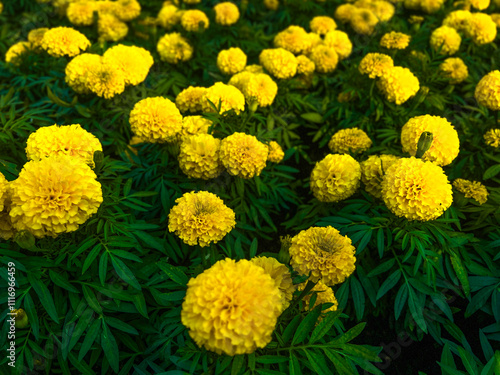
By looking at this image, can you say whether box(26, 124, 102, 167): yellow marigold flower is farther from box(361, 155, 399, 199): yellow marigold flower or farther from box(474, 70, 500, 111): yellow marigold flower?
box(474, 70, 500, 111): yellow marigold flower

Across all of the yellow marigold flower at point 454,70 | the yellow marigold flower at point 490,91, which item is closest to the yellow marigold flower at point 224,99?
the yellow marigold flower at point 490,91

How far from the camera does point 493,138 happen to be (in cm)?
268

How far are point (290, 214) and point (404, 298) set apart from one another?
126 centimetres

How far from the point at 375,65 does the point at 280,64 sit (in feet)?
2.69

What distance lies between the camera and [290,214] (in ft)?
10.3

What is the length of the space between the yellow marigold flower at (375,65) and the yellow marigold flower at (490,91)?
70 centimetres

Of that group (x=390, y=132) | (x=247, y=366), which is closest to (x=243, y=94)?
(x=390, y=132)

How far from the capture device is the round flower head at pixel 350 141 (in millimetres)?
2885

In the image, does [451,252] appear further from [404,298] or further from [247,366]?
[247,366]

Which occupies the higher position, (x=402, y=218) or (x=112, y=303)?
(x=402, y=218)

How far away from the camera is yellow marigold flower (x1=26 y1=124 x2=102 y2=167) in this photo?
1.99 metres

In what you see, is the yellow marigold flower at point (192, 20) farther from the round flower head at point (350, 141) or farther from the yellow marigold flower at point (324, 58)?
the round flower head at point (350, 141)

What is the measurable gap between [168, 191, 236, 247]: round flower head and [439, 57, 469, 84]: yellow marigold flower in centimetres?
282

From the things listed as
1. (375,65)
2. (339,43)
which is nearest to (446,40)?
(339,43)
